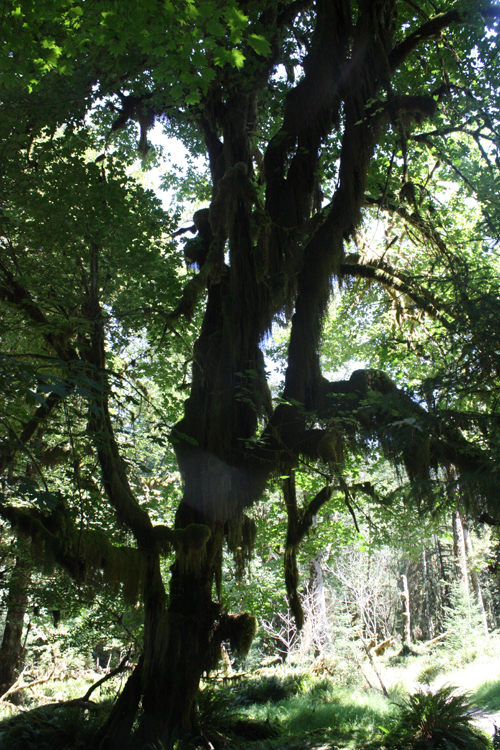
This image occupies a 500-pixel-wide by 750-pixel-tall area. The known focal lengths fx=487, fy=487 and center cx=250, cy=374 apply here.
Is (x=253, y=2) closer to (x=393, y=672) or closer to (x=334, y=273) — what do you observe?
(x=334, y=273)

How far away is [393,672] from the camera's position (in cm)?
1598

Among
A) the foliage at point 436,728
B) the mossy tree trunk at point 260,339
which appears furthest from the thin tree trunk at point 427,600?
the mossy tree trunk at point 260,339

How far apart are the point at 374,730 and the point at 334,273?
7.55 meters

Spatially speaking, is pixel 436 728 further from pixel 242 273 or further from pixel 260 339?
pixel 242 273

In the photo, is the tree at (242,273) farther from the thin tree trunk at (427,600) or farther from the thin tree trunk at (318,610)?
the thin tree trunk at (427,600)

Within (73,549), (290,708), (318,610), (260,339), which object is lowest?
(290,708)

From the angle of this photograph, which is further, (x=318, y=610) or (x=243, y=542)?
(x=318, y=610)

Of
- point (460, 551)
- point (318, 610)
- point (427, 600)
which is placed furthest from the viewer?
point (427, 600)

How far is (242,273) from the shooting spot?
6988 mm

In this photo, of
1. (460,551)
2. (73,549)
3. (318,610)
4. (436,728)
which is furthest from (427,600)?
(73,549)

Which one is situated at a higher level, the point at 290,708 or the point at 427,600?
the point at 427,600

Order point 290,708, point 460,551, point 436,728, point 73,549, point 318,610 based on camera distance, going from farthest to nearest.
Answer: point 460,551
point 318,610
point 290,708
point 436,728
point 73,549

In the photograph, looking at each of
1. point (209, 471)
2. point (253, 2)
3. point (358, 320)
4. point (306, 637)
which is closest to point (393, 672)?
point (306, 637)

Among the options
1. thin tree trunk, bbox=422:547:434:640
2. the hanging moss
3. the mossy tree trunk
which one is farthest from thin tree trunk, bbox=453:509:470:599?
the mossy tree trunk
